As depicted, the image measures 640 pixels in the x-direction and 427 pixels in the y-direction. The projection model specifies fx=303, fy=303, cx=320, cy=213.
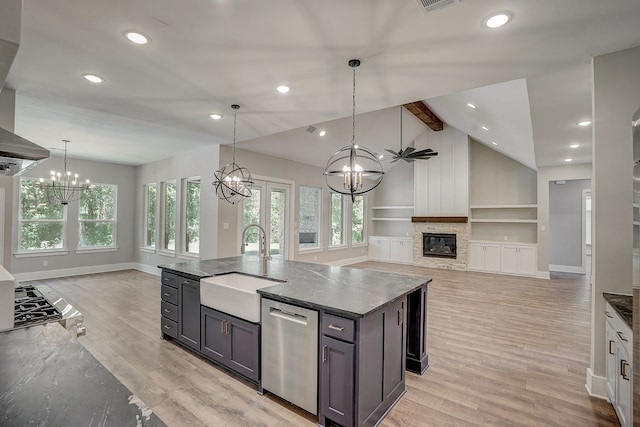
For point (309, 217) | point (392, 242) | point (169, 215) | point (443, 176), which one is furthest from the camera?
point (392, 242)

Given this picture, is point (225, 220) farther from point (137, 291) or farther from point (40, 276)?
point (40, 276)

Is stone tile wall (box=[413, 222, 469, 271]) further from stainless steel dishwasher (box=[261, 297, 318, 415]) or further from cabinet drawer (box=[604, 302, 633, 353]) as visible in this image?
stainless steel dishwasher (box=[261, 297, 318, 415])

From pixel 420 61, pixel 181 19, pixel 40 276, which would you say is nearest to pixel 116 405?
pixel 181 19

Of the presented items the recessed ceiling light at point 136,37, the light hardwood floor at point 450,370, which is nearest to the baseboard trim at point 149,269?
the light hardwood floor at point 450,370

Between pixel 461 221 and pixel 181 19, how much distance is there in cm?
788

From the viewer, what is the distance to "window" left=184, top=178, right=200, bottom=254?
6527 millimetres

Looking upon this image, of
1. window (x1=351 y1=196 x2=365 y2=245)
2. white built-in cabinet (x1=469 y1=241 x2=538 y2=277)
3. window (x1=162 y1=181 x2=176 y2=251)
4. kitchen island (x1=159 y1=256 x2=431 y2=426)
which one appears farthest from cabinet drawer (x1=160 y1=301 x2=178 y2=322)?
white built-in cabinet (x1=469 y1=241 x2=538 y2=277)

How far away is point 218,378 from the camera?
2.74 m

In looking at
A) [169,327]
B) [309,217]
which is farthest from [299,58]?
[309,217]

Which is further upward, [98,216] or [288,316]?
[98,216]

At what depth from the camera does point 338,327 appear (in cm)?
199

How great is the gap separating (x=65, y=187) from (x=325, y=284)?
24.3ft

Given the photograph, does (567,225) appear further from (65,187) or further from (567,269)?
(65,187)

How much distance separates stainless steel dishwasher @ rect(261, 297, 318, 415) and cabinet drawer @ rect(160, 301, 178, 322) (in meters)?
1.50
